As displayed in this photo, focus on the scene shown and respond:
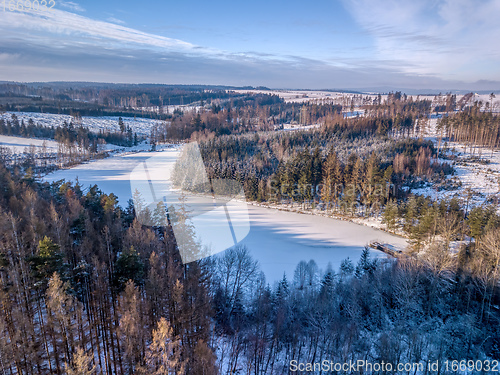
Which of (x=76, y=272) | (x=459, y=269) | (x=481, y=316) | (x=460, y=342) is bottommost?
(x=460, y=342)

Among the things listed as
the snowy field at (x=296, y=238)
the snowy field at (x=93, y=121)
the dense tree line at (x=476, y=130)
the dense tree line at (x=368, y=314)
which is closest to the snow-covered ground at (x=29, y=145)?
the snowy field at (x=93, y=121)

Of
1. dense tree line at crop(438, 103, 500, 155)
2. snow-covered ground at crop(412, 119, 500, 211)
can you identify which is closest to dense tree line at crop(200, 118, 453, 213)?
snow-covered ground at crop(412, 119, 500, 211)

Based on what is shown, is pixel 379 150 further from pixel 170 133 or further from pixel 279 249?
pixel 170 133

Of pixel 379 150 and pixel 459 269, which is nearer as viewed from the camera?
pixel 459 269

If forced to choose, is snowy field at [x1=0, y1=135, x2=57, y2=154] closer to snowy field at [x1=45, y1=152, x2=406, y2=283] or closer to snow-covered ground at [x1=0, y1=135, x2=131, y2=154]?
snow-covered ground at [x1=0, y1=135, x2=131, y2=154]

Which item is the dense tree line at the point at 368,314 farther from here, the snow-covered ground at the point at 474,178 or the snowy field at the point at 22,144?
the snowy field at the point at 22,144

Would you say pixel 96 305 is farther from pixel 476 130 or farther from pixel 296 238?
pixel 476 130

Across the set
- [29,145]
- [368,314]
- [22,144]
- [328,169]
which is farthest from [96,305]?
[22,144]

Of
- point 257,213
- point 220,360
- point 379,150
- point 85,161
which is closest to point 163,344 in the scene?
point 220,360
